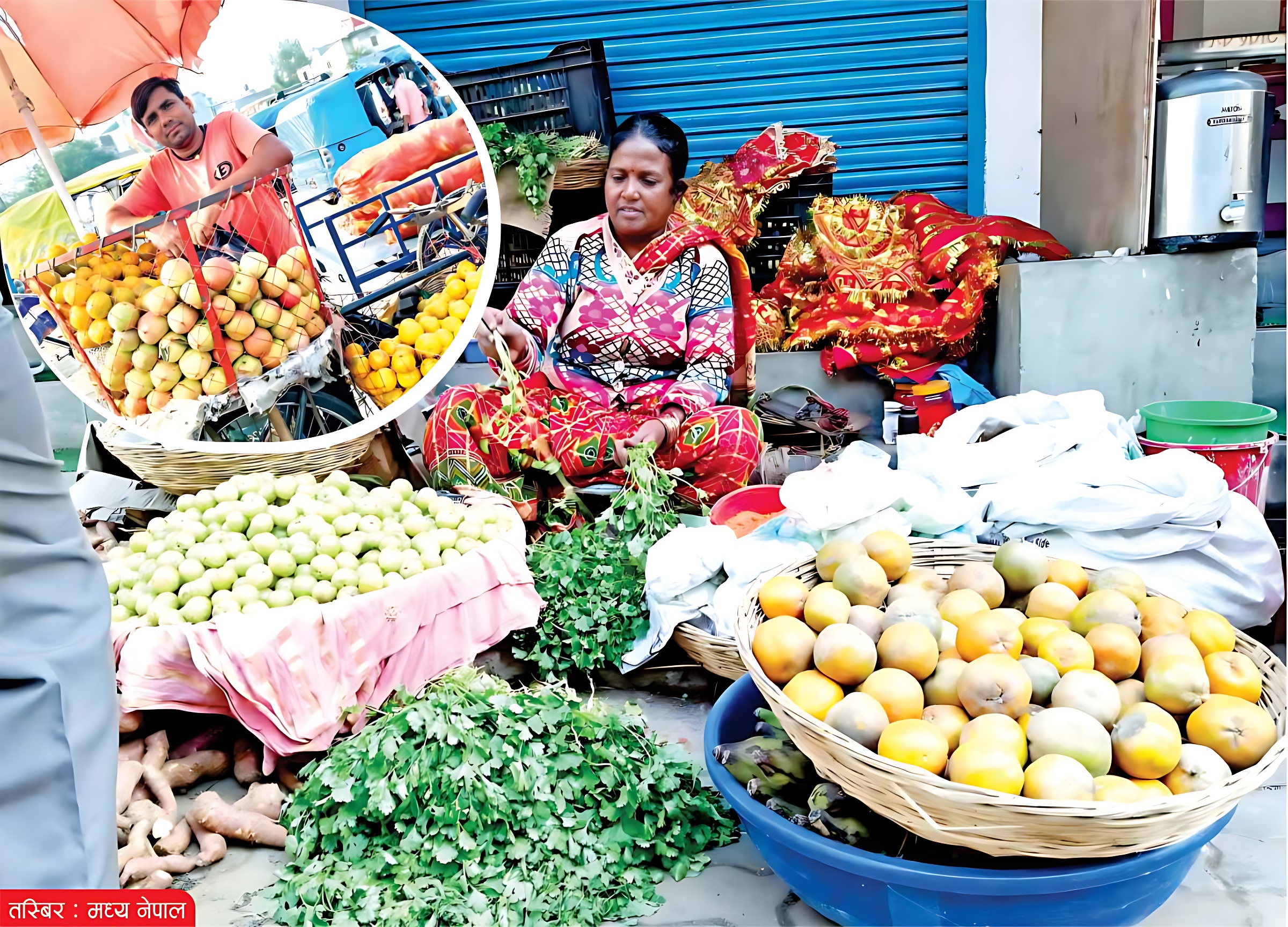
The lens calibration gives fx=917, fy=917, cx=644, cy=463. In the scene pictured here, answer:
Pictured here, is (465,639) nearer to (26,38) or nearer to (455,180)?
(455,180)

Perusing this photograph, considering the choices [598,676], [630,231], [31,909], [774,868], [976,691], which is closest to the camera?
[31,909]

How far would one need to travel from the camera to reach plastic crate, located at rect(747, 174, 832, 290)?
4.51 m

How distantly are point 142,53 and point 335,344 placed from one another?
849mm

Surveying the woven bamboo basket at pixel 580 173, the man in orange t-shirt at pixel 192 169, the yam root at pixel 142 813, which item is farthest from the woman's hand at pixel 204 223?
the woven bamboo basket at pixel 580 173

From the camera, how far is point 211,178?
7.61 ft

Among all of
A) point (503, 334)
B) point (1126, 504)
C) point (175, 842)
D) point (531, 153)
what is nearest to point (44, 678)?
point (175, 842)

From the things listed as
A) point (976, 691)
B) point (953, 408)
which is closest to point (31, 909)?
point (976, 691)

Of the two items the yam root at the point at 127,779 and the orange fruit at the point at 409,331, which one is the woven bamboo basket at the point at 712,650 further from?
the yam root at the point at 127,779

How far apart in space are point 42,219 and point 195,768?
145cm

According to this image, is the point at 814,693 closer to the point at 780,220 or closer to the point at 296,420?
the point at 296,420

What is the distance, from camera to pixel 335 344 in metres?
2.57

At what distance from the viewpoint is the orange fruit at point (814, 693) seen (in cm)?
148

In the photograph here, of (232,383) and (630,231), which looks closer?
(232,383)

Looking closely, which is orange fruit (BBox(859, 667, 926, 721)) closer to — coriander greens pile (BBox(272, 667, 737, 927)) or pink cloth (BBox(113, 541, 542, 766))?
Result: coriander greens pile (BBox(272, 667, 737, 927))
